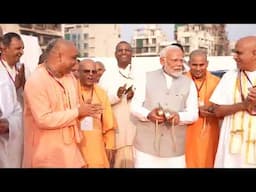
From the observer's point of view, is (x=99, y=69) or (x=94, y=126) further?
(x=99, y=69)

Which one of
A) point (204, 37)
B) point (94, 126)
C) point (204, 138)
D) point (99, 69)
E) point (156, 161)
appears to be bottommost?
point (156, 161)

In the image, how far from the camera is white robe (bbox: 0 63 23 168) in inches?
139

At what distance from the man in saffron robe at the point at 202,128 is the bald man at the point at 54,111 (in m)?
0.85

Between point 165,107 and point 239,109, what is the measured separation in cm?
56

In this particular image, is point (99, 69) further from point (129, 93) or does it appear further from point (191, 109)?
point (191, 109)

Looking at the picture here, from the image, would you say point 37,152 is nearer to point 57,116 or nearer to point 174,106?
point 57,116

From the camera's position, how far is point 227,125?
3.54m

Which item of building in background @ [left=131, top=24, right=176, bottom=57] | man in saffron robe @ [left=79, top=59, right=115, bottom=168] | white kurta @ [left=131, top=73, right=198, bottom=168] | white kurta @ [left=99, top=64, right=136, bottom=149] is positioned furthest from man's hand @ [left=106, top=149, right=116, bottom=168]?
building in background @ [left=131, top=24, right=176, bottom=57]

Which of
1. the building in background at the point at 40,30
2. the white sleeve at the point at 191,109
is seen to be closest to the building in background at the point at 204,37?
the white sleeve at the point at 191,109

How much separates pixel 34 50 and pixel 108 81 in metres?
0.67

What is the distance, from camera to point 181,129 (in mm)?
3564

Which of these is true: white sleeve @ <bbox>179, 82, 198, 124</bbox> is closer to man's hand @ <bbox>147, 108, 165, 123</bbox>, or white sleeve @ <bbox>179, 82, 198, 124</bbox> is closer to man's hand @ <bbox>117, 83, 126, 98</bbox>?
man's hand @ <bbox>147, 108, 165, 123</bbox>

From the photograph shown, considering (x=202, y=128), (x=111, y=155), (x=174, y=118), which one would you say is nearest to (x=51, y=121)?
(x=111, y=155)

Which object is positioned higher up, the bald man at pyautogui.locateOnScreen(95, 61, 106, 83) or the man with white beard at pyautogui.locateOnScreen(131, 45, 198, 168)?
the bald man at pyautogui.locateOnScreen(95, 61, 106, 83)
